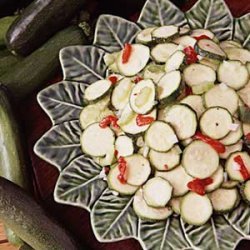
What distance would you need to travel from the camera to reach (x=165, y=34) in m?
1.76

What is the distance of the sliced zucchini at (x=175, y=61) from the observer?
65.1 inches

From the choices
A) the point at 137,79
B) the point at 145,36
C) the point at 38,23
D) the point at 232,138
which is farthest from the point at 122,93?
the point at 38,23

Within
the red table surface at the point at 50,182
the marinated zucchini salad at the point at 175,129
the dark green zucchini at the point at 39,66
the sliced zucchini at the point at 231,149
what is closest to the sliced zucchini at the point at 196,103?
the marinated zucchini salad at the point at 175,129

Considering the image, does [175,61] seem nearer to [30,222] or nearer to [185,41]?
[185,41]

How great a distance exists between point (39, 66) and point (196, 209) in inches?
25.9

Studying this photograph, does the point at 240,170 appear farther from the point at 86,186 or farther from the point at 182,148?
the point at 86,186

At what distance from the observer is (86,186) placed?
165 centimetres

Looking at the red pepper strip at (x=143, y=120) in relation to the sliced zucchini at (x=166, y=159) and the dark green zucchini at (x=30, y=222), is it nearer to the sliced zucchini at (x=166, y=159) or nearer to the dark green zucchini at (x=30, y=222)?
the sliced zucchini at (x=166, y=159)

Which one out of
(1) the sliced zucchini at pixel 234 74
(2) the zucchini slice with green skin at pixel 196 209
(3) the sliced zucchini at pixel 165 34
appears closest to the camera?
(2) the zucchini slice with green skin at pixel 196 209

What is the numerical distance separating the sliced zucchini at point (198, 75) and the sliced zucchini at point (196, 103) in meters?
0.04

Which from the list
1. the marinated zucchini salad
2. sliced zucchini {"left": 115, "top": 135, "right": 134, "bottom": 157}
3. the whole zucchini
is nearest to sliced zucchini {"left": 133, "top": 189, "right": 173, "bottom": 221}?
the marinated zucchini salad

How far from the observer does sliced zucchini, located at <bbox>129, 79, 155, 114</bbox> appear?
63.3 inches

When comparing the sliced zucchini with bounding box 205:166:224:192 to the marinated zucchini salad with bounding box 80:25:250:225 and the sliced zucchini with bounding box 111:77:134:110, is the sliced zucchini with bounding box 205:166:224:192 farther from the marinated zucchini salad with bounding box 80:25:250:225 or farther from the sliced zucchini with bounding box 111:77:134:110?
the sliced zucchini with bounding box 111:77:134:110

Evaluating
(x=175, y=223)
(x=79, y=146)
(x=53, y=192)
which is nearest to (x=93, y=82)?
(x=79, y=146)
